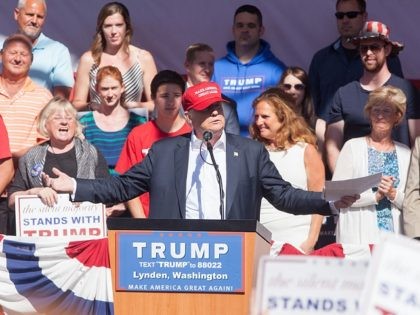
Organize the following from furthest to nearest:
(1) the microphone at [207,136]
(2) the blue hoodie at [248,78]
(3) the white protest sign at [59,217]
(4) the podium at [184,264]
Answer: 1. (2) the blue hoodie at [248,78]
2. (3) the white protest sign at [59,217]
3. (1) the microphone at [207,136]
4. (4) the podium at [184,264]

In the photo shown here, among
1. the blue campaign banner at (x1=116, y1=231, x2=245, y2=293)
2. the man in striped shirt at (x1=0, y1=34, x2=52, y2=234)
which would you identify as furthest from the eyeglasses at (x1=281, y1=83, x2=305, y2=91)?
the blue campaign banner at (x1=116, y1=231, x2=245, y2=293)

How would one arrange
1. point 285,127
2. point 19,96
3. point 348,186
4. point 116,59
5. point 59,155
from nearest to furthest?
point 348,186
point 285,127
point 59,155
point 19,96
point 116,59

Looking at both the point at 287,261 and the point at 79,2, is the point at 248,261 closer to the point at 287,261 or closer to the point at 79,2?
the point at 287,261

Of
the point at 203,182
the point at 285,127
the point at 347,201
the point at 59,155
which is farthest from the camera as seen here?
the point at 59,155

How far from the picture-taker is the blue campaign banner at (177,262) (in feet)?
22.0

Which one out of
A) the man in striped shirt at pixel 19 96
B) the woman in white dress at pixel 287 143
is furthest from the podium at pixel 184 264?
the man in striped shirt at pixel 19 96

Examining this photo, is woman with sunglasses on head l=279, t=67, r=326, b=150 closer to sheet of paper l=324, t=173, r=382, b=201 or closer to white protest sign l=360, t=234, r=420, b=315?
sheet of paper l=324, t=173, r=382, b=201

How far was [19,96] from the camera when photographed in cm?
1025

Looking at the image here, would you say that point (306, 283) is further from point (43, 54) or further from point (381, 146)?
point (43, 54)

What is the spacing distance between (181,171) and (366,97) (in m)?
2.55

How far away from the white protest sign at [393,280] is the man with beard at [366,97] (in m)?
5.64

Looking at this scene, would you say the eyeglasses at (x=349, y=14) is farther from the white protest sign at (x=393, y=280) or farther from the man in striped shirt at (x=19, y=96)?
the white protest sign at (x=393, y=280)

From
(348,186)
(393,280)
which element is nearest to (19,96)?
(348,186)

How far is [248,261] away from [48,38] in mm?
4951
